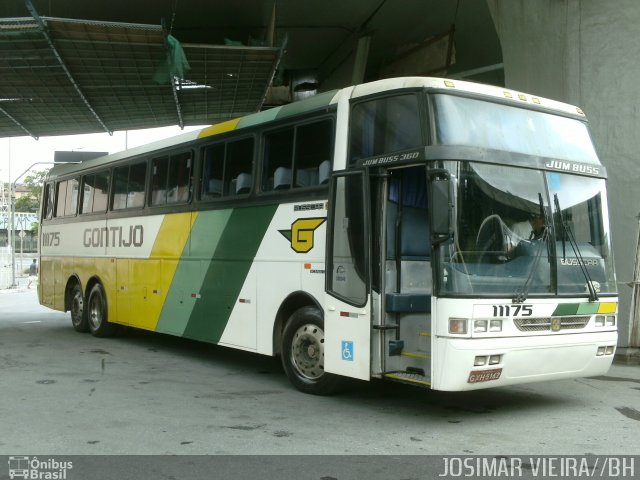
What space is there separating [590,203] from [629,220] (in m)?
4.49

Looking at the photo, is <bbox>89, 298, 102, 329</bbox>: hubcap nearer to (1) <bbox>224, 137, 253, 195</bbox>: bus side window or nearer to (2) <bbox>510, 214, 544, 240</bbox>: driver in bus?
(1) <bbox>224, 137, 253, 195</bbox>: bus side window

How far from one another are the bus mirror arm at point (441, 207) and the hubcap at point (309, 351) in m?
2.15

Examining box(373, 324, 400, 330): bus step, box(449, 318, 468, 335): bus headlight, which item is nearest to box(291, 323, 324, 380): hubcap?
box(373, 324, 400, 330): bus step

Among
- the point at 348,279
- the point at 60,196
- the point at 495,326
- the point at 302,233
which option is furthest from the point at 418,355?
the point at 60,196

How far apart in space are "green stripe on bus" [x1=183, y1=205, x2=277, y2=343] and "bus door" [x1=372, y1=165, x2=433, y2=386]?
195cm

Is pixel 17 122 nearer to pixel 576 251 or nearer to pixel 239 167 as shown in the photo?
pixel 239 167

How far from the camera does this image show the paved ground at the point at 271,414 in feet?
19.9

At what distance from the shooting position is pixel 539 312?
22.3 feet

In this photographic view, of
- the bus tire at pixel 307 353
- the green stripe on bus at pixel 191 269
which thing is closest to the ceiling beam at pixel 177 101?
the green stripe on bus at pixel 191 269

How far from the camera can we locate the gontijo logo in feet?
26.5

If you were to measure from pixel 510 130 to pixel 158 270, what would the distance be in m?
6.56

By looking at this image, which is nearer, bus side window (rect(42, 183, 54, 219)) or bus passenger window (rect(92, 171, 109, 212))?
bus passenger window (rect(92, 171, 109, 212))

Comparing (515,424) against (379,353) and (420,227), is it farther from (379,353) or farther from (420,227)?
(420,227)

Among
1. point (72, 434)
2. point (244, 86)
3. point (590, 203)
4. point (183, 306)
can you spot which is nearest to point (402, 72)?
point (244, 86)
